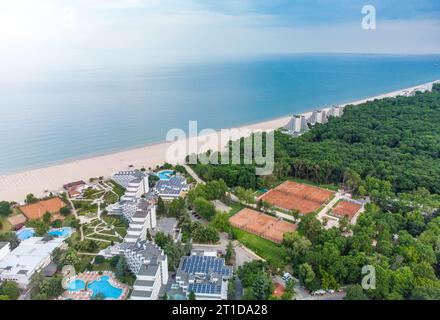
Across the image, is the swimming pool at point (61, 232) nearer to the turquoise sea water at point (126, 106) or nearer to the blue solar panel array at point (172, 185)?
the blue solar panel array at point (172, 185)

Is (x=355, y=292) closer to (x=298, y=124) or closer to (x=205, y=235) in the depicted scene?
(x=205, y=235)

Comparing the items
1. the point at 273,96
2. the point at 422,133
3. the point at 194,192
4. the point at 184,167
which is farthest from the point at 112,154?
the point at 273,96

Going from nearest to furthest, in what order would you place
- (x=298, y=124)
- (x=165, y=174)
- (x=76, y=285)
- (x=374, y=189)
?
(x=76, y=285), (x=374, y=189), (x=165, y=174), (x=298, y=124)

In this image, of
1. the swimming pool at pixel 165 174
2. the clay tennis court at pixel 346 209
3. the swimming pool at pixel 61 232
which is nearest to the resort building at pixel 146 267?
the swimming pool at pixel 61 232

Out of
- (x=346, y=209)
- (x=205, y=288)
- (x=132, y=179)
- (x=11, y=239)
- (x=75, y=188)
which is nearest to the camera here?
(x=205, y=288)

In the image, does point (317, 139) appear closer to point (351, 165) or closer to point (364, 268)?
point (351, 165)

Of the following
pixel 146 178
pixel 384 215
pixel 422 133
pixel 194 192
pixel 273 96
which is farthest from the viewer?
pixel 273 96

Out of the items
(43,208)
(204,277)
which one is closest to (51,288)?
(204,277)
